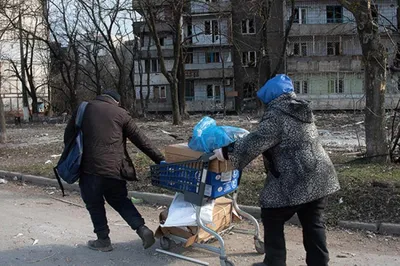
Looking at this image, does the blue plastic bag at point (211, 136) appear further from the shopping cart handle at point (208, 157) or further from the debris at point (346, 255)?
the debris at point (346, 255)

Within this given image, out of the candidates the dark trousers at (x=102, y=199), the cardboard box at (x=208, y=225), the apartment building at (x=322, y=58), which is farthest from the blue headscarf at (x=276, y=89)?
the apartment building at (x=322, y=58)

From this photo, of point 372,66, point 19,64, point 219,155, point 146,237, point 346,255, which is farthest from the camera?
point 19,64

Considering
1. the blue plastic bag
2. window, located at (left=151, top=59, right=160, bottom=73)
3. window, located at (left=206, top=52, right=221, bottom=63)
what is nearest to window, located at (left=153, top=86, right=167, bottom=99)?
window, located at (left=151, top=59, right=160, bottom=73)

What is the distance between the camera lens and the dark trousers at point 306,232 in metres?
3.72

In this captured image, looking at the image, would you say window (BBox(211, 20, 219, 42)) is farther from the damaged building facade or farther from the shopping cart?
the shopping cart

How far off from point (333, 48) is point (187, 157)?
41.0 metres

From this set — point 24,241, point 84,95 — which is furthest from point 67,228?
point 84,95

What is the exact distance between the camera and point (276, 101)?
368cm

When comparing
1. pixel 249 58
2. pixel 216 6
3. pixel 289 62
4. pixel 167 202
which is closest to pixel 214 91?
pixel 249 58

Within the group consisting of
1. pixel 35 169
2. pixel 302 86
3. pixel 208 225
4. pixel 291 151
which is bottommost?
pixel 35 169

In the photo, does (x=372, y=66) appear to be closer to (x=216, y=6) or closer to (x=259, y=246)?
(x=259, y=246)

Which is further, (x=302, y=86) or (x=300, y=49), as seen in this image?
(x=300, y=49)

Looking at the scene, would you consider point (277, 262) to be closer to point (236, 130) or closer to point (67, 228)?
point (236, 130)

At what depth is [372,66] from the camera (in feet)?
26.2
